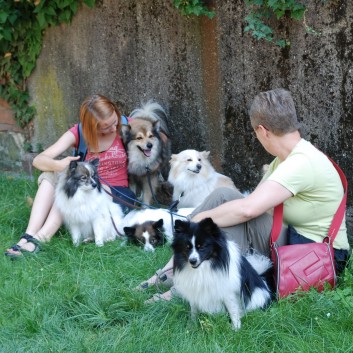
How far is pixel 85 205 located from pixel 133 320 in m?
1.66

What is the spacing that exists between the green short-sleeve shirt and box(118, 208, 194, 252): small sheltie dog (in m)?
1.38

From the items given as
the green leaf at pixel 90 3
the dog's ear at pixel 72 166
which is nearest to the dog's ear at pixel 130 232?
the dog's ear at pixel 72 166

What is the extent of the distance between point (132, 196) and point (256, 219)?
6.39ft

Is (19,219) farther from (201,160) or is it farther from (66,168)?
(201,160)

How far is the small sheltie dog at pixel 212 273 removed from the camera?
3.12 metres

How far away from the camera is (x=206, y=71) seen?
5.22m

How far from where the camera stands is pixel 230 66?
197 inches

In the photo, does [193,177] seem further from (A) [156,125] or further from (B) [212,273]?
(B) [212,273]

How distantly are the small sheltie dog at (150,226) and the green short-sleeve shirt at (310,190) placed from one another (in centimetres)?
138

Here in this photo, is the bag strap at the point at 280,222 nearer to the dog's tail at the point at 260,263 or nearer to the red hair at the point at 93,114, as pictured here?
the dog's tail at the point at 260,263

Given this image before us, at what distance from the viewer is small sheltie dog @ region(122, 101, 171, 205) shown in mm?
5312

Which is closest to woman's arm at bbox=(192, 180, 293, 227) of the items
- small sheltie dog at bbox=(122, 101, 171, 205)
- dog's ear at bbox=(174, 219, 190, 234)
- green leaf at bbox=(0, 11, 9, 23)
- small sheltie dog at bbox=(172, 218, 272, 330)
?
small sheltie dog at bbox=(172, 218, 272, 330)

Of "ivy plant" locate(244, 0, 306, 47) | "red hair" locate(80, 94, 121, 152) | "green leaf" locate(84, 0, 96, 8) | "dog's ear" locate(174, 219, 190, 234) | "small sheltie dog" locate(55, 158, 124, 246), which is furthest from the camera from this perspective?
"green leaf" locate(84, 0, 96, 8)

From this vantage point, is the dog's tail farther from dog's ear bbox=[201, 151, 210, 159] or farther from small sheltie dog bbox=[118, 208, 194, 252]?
dog's ear bbox=[201, 151, 210, 159]
